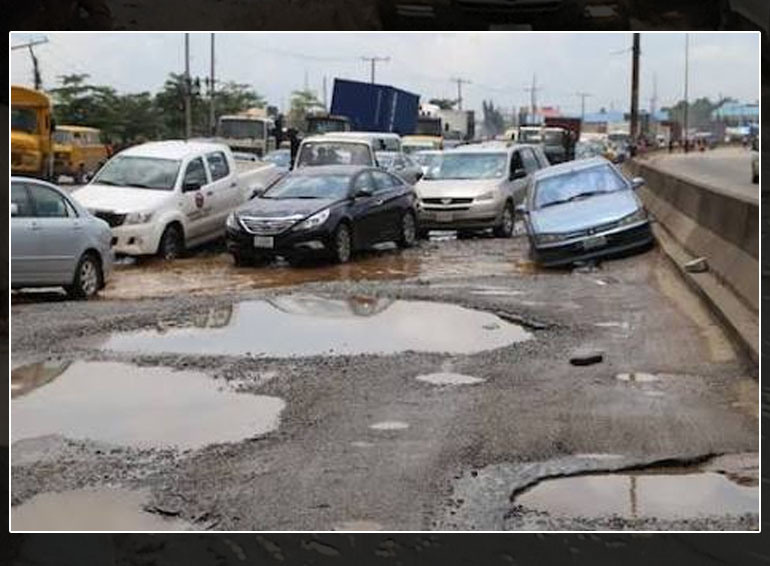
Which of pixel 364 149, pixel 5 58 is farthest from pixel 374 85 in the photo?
pixel 5 58

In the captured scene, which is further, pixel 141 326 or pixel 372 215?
pixel 372 215

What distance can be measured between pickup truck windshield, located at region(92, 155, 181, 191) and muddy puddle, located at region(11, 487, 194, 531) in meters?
1.41

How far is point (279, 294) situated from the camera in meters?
4.61

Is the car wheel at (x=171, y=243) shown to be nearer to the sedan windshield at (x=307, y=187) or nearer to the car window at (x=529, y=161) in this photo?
the sedan windshield at (x=307, y=187)

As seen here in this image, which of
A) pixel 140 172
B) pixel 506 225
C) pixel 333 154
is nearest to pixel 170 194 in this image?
pixel 140 172

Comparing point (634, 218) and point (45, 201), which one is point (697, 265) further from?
point (45, 201)

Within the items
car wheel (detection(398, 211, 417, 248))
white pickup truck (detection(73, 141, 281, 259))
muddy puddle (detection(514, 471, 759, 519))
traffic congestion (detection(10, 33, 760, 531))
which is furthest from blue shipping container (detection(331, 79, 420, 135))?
muddy puddle (detection(514, 471, 759, 519))

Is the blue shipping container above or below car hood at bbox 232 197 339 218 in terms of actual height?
above

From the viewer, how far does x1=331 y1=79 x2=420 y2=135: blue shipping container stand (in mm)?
Result: 4301

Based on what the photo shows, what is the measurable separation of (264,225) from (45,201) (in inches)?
37.4

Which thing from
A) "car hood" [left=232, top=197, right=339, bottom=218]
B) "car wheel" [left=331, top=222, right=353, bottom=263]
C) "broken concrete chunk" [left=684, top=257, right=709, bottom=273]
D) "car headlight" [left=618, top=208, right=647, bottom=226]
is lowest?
"broken concrete chunk" [left=684, top=257, right=709, bottom=273]

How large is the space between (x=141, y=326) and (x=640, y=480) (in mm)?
2132

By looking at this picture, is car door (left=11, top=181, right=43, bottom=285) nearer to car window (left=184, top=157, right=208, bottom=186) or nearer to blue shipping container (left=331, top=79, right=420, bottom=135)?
car window (left=184, top=157, right=208, bottom=186)
